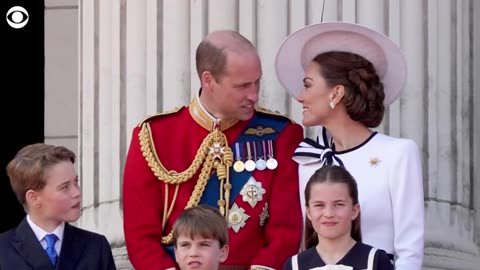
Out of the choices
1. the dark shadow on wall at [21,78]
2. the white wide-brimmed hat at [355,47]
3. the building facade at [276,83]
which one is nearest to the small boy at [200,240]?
the white wide-brimmed hat at [355,47]

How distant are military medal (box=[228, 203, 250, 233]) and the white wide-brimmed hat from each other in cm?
69

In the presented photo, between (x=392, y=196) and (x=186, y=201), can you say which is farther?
(x=186, y=201)

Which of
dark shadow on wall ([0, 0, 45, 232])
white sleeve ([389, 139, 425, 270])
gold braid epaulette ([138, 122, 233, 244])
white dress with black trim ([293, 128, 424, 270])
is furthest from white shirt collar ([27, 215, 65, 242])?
dark shadow on wall ([0, 0, 45, 232])

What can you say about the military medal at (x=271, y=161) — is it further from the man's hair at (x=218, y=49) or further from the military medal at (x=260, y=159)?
the man's hair at (x=218, y=49)

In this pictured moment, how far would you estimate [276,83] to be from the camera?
844cm

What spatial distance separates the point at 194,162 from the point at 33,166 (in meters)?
0.67

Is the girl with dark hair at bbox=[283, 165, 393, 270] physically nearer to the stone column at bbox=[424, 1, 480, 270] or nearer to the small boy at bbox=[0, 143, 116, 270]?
the small boy at bbox=[0, 143, 116, 270]

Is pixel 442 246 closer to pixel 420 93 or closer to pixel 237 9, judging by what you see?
pixel 420 93

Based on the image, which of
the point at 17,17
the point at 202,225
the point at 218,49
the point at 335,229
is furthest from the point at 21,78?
the point at 335,229

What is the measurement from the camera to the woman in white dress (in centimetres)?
748

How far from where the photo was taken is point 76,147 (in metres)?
9.74

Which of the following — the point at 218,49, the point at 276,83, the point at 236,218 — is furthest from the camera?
the point at 276,83

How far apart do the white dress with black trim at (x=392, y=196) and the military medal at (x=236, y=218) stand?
0.46 metres

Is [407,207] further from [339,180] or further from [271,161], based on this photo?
[271,161]
